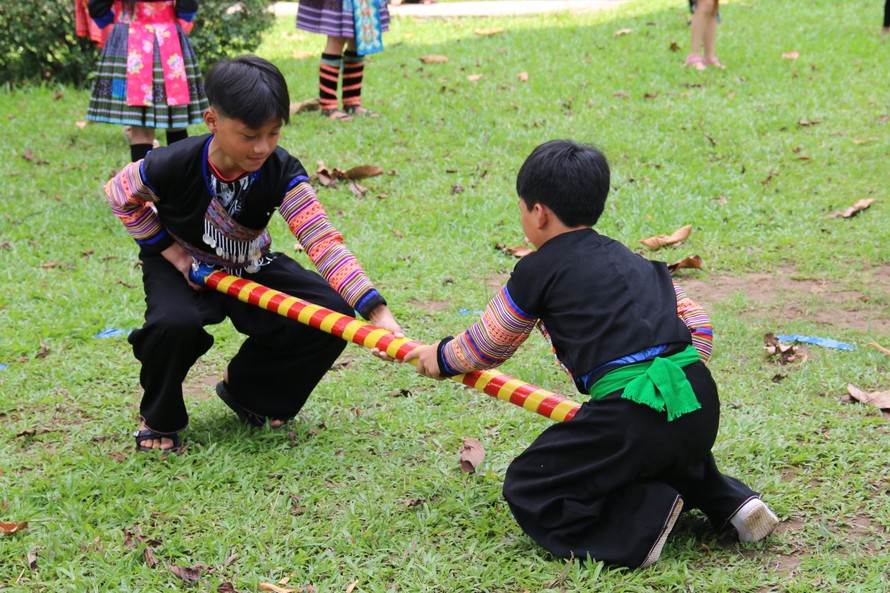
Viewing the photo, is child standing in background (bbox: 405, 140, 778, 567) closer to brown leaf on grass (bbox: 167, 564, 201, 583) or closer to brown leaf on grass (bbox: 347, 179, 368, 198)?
brown leaf on grass (bbox: 167, 564, 201, 583)

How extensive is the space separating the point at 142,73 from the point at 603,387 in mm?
4634

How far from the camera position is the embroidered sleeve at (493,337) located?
2.77 metres

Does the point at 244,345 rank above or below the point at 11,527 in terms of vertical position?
above

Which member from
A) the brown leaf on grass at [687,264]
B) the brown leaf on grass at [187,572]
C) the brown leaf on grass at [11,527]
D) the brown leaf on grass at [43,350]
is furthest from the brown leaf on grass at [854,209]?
the brown leaf on grass at [11,527]

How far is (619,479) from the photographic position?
2678 mm

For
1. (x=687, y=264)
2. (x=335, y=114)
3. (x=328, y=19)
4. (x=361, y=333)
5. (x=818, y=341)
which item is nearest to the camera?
(x=361, y=333)

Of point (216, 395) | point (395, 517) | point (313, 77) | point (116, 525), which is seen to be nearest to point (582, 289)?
point (395, 517)

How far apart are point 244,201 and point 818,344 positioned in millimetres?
2640

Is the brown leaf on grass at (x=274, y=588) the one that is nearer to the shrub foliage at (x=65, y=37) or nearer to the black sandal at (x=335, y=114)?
the black sandal at (x=335, y=114)

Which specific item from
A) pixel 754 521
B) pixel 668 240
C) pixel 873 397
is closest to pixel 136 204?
pixel 754 521

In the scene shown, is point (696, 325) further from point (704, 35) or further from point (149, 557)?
point (704, 35)

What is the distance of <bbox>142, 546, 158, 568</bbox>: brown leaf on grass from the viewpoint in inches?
113

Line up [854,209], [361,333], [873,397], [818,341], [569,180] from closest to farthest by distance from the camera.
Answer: [569,180] → [361,333] → [873,397] → [818,341] → [854,209]

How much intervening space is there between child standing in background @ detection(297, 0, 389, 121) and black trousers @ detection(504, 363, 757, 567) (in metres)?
5.81
